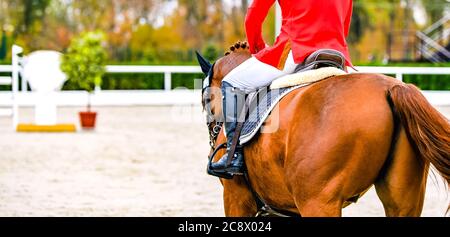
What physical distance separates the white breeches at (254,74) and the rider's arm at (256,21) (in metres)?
0.17

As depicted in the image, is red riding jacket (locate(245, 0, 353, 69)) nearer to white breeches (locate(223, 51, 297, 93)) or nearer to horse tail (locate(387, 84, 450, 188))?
white breeches (locate(223, 51, 297, 93))

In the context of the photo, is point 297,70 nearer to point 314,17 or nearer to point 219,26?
point 314,17

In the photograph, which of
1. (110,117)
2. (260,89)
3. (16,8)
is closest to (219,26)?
(16,8)

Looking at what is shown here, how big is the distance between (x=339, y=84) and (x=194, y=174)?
7395mm

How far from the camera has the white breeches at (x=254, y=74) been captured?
16.5 ft

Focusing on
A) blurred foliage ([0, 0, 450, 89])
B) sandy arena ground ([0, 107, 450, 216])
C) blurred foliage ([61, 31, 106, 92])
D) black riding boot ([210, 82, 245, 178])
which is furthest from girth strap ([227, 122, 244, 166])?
blurred foliage ([0, 0, 450, 89])

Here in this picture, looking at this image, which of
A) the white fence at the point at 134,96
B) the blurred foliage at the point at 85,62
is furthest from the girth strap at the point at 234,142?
the white fence at the point at 134,96

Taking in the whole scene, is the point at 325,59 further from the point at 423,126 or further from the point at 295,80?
the point at 423,126

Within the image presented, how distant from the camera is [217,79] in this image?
5.78 metres

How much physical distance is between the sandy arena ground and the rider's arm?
1.37m

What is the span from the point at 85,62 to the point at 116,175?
6.88 metres

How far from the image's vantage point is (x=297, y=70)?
4977 mm

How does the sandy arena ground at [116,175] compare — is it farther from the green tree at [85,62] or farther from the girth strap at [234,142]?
the girth strap at [234,142]

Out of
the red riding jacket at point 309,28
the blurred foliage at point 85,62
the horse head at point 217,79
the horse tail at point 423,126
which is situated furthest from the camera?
the blurred foliage at point 85,62
